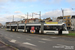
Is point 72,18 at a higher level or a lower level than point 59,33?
higher

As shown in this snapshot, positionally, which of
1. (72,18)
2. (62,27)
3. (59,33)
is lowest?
(59,33)

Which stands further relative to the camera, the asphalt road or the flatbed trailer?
the flatbed trailer

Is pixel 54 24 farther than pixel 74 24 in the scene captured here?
No

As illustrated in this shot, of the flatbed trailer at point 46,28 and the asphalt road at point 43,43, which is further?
the flatbed trailer at point 46,28

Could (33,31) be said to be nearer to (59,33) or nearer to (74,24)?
(59,33)

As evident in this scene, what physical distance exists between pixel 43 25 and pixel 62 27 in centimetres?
565

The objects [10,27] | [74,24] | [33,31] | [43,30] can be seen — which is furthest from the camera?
[74,24]

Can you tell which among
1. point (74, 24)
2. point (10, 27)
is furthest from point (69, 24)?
point (10, 27)

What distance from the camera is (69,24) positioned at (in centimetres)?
8081

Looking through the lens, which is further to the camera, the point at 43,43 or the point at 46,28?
the point at 46,28

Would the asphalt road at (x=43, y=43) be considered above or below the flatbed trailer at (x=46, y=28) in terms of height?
below

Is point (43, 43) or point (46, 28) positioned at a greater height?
point (46, 28)

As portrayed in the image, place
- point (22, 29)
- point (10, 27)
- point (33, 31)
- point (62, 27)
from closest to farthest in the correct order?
point (62, 27), point (33, 31), point (22, 29), point (10, 27)

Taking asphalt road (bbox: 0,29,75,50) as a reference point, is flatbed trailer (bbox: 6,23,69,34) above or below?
above
